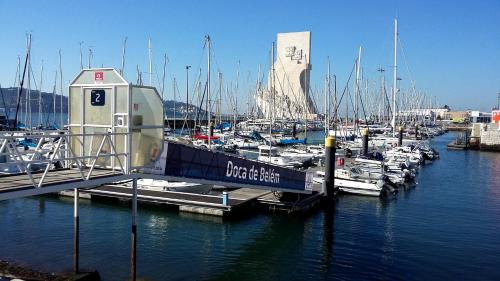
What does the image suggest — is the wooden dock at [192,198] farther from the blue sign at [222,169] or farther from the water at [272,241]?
the blue sign at [222,169]

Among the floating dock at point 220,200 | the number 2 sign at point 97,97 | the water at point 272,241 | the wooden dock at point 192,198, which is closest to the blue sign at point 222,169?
the floating dock at point 220,200

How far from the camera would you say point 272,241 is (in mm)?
23406

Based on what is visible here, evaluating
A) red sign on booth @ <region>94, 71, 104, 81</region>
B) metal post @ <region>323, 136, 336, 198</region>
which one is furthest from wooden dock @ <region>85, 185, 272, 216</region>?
red sign on booth @ <region>94, 71, 104, 81</region>

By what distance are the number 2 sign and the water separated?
680 centimetres

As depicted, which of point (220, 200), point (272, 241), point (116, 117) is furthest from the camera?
point (220, 200)

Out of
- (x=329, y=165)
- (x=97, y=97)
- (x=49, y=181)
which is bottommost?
(x=329, y=165)

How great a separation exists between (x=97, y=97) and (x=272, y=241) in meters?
12.7

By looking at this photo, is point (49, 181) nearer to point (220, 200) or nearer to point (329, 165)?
point (220, 200)

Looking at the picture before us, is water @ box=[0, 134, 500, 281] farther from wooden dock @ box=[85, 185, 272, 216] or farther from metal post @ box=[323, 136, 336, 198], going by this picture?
metal post @ box=[323, 136, 336, 198]

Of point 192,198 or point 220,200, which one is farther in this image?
point 192,198

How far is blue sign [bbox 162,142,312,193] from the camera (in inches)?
616

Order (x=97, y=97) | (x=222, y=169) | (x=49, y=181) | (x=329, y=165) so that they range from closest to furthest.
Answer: (x=49, y=181) → (x=97, y=97) → (x=222, y=169) → (x=329, y=165)

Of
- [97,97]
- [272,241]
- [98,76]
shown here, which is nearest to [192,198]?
[272,241]

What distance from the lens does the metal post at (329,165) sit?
30898 millimetres
